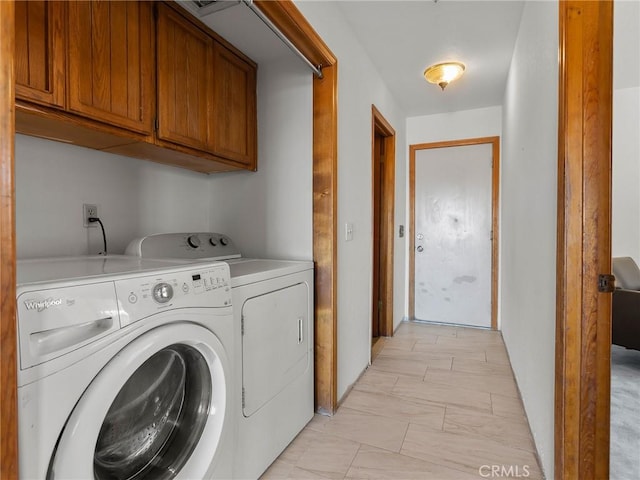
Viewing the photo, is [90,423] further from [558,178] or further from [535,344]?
[535,344]

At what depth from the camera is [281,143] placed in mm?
2090

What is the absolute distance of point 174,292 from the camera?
3.33 ft

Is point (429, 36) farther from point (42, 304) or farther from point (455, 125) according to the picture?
point (42, 304)

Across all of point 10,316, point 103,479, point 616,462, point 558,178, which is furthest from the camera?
point 616,462

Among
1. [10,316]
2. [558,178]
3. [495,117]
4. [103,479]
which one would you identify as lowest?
[103,479]

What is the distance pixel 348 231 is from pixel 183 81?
4.11ft

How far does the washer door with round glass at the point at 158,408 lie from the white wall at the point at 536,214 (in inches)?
50.0

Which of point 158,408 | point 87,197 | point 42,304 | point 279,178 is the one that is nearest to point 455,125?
point 279,178

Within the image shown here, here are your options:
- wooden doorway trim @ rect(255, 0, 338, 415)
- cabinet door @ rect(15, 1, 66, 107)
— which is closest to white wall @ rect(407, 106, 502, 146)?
wooden doorway trim @ rect(255, 0, 338, 415)

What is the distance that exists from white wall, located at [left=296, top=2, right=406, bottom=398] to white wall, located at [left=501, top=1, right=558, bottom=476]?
1005 mm

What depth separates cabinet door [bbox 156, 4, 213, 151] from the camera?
1.55 metres

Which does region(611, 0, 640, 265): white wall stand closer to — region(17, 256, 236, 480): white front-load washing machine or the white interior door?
the white interior door

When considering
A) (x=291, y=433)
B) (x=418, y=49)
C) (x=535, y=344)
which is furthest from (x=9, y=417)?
(x=418, y=49)

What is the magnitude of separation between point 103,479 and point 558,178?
5.56 ft
